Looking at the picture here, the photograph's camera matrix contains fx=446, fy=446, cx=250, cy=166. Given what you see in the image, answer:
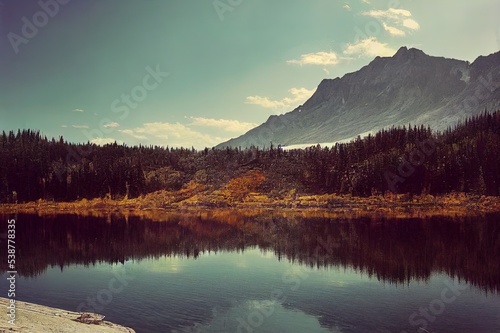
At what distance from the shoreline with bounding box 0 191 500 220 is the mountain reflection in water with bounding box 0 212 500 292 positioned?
19008mm

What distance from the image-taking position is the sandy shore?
26.9 meters

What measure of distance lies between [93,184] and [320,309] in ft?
523

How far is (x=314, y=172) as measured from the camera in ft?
589

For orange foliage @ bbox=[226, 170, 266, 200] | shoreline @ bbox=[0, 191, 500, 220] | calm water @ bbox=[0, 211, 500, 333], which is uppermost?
orange foliage @ bbox=[226, 170, 266, 200]

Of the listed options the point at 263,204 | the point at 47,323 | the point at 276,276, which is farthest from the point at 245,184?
the point at 47,323

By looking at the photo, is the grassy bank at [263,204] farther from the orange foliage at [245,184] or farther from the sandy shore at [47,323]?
the sandy shore at [47,323]

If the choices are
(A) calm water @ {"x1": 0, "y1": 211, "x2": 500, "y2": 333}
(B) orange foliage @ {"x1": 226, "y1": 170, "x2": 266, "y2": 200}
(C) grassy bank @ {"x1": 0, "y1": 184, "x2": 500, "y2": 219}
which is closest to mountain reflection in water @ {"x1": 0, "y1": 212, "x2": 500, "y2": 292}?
(A) calm water @ {"x1": 0, "y1": 211, "x2": 500, "y2": 333}

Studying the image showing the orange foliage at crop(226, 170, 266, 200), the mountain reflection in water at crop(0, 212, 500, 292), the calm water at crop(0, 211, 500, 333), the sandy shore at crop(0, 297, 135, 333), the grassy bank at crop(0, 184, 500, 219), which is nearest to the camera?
the sandy shore at crop(0, 297, 135, 333)

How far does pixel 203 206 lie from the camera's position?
159 metres

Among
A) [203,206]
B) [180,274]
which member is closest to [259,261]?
[180,274]

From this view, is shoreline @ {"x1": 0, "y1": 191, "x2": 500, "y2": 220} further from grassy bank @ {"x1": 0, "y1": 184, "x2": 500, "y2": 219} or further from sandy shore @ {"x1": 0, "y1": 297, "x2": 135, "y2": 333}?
sandy shore @ {"x1": 0, "y1": 297, "x2": 135, "y2": 333}

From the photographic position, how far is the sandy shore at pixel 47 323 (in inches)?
1060

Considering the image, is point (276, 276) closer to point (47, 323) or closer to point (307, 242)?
point (307, 242)

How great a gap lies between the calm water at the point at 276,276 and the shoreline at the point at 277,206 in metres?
32.3
